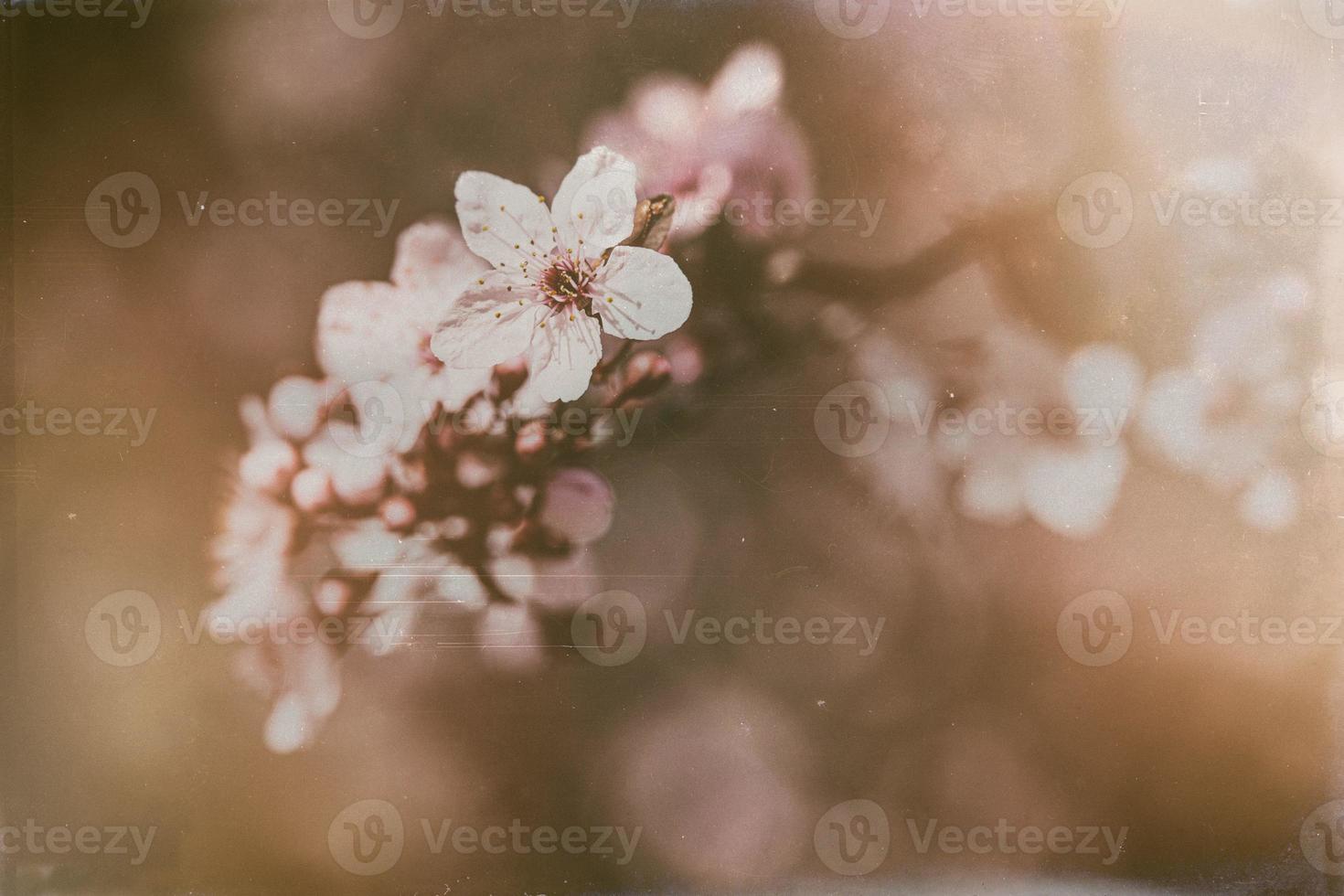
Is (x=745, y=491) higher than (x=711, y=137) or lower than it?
lower

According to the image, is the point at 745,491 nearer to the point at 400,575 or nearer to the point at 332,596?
the point at 400,575

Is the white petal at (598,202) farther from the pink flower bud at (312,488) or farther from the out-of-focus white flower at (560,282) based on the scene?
the pink flower bud at (312,488)

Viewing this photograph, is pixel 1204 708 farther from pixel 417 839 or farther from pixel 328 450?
pixel 328 450

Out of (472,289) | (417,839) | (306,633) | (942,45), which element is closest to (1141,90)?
(942,45)

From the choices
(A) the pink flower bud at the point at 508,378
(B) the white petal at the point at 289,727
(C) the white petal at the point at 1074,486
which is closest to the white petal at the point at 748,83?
(A) the pink flower bud at the point at 508,378

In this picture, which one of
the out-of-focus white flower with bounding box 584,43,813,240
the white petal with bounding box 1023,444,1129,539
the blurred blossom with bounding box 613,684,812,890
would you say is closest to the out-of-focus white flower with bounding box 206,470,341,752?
the blurred blossom with bounding box 613,684,812,890

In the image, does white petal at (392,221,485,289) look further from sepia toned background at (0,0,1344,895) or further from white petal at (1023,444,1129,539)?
white petal at (1023,444,1129,539)

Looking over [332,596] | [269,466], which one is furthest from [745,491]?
[269,466]
